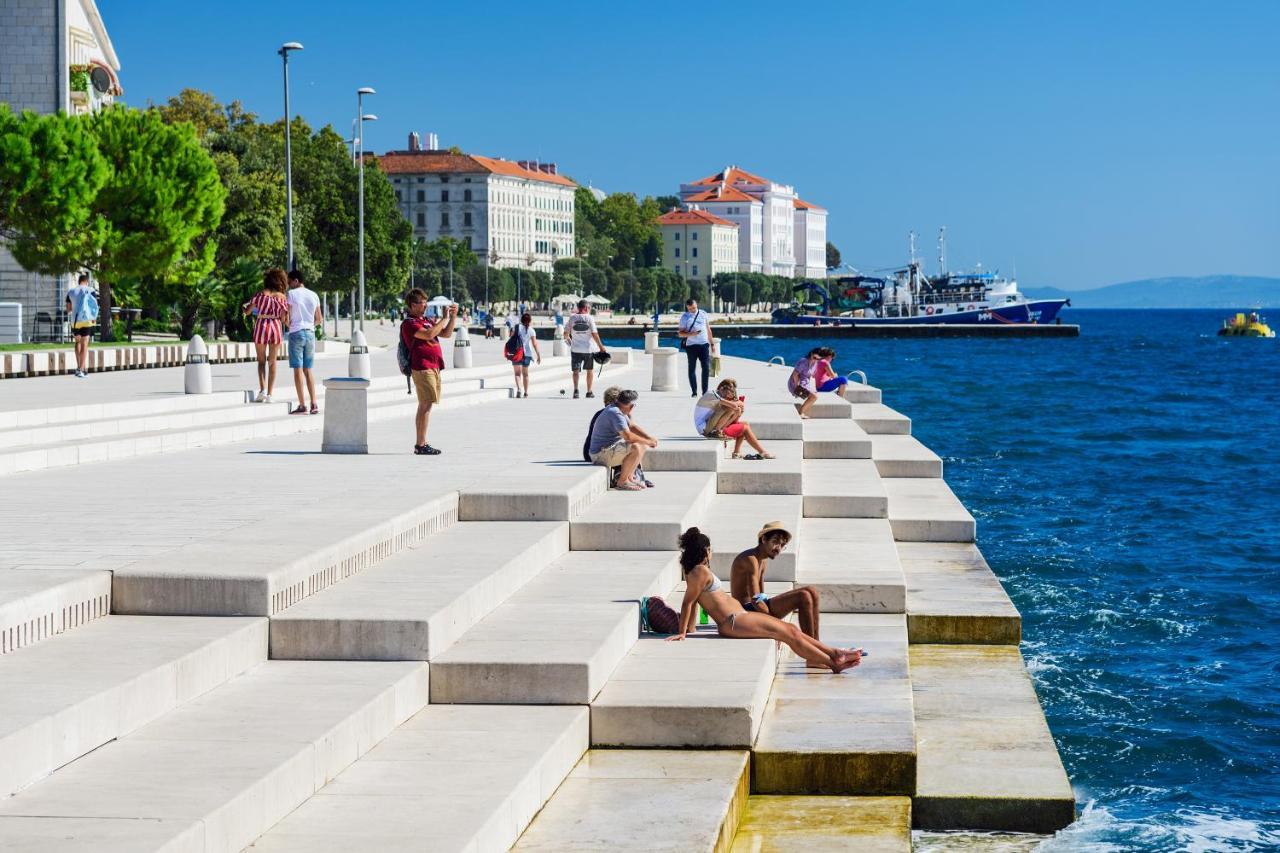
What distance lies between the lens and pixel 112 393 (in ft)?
73.5

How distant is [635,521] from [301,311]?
8946mm

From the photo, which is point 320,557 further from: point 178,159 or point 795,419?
point 178,159

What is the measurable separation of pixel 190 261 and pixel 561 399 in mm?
18799

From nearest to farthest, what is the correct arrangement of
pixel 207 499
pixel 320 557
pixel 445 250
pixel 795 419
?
pixel 320 557, pixel 207 499, pixel 795 419, pixel 445 250

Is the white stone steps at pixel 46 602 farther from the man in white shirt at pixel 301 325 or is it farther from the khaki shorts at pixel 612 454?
the man in white shirt at pixel 301 325

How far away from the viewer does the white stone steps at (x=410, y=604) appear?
812cm

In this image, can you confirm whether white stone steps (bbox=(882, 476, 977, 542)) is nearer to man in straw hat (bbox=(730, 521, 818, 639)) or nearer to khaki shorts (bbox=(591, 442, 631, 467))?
khaki shorts (bbox=(591, 442, 631, 467))

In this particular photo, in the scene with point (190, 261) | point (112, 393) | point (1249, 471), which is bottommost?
point (1249, 471)

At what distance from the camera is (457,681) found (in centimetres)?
813

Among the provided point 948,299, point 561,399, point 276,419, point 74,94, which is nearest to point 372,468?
point 276,419

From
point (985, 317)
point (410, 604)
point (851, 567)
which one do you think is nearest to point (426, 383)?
point (851, 567)

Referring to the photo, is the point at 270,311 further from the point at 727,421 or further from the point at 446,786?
the point at 446,786

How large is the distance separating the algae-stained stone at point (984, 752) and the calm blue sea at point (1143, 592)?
0.95 ft

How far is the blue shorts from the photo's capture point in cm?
1977
